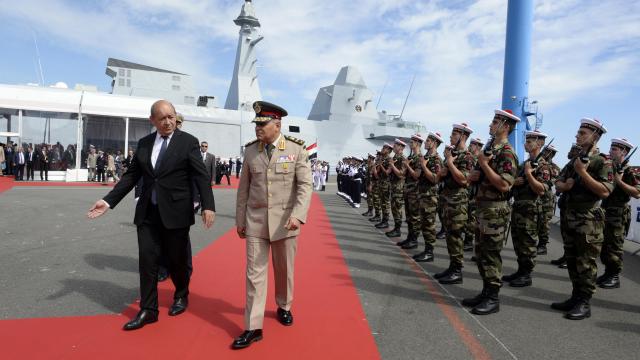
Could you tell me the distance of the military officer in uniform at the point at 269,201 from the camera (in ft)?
10.6

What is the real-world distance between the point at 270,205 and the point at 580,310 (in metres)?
3.19

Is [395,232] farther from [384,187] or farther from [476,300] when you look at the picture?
[476,300]

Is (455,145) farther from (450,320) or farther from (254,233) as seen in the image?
(254,233)

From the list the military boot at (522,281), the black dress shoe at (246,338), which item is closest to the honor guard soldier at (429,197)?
the military boot at (522,281)

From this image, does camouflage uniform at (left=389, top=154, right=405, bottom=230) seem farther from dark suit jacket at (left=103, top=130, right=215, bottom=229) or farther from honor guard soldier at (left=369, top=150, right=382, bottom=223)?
dark suit jacket at (left=103, top=130, right=215, bottom=229)

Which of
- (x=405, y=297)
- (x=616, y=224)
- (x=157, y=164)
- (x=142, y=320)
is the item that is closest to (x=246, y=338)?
(x=142, y=320)

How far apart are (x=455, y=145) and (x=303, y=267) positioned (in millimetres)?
2701

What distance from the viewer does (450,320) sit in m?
3.76

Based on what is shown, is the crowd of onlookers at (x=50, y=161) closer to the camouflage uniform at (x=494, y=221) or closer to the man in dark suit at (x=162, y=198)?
the man in dark suit at (x=162, y=198)

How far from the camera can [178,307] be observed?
12.3ft

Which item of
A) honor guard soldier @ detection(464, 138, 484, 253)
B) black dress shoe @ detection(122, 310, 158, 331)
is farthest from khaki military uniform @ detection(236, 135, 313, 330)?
honor guard soldier @ detection(464, 138, 484, 253)

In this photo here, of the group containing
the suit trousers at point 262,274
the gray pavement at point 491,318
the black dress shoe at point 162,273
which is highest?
the suit trousers at point 262,274

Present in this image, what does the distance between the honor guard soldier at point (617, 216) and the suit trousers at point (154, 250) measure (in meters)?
5.09

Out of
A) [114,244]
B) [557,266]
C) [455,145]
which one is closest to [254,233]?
[455,145]
